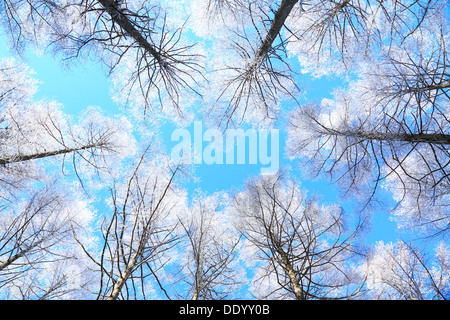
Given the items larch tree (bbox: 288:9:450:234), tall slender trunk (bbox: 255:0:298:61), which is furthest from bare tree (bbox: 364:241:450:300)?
tall slender trunk (bbox: 255:0:298:61)

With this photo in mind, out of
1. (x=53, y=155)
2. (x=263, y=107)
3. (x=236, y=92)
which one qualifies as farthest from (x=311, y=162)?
(x=53, y=155)

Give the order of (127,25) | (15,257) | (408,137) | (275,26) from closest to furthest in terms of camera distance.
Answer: (127,25) < (408,137) < (275,26) < (15,257)

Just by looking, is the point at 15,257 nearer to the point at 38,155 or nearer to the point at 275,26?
the point at 38,155

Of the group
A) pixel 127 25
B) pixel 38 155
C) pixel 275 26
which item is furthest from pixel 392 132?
pixel 38 155

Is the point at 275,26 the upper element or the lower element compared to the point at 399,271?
upper

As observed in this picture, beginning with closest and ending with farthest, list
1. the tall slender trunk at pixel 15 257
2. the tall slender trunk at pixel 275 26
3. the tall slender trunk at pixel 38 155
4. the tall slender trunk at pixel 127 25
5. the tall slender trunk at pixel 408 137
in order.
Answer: the tall slender trunk at pixel 127 25 < the tall slender trunk at pixel 408 137 < the tall slender trunk at pixel 275 26 < the tall slender trunk at pixel 15 257 < the tall slender trunk at pixel 38 155

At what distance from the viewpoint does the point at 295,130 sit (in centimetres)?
702

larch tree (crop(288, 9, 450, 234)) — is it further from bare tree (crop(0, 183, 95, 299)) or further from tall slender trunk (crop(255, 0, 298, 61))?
bare tree (crop(0, 183, 95, 299))

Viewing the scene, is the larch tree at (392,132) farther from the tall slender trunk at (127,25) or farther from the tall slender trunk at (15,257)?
the tall slender trunk at (15,257)

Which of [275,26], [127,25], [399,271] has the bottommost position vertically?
[399,271]

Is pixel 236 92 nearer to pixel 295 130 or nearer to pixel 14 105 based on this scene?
pixel 295 130

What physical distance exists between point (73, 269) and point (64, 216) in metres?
1.59

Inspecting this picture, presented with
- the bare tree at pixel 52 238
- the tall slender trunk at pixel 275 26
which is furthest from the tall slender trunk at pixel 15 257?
the tall slender trunk at pixel 275 26
